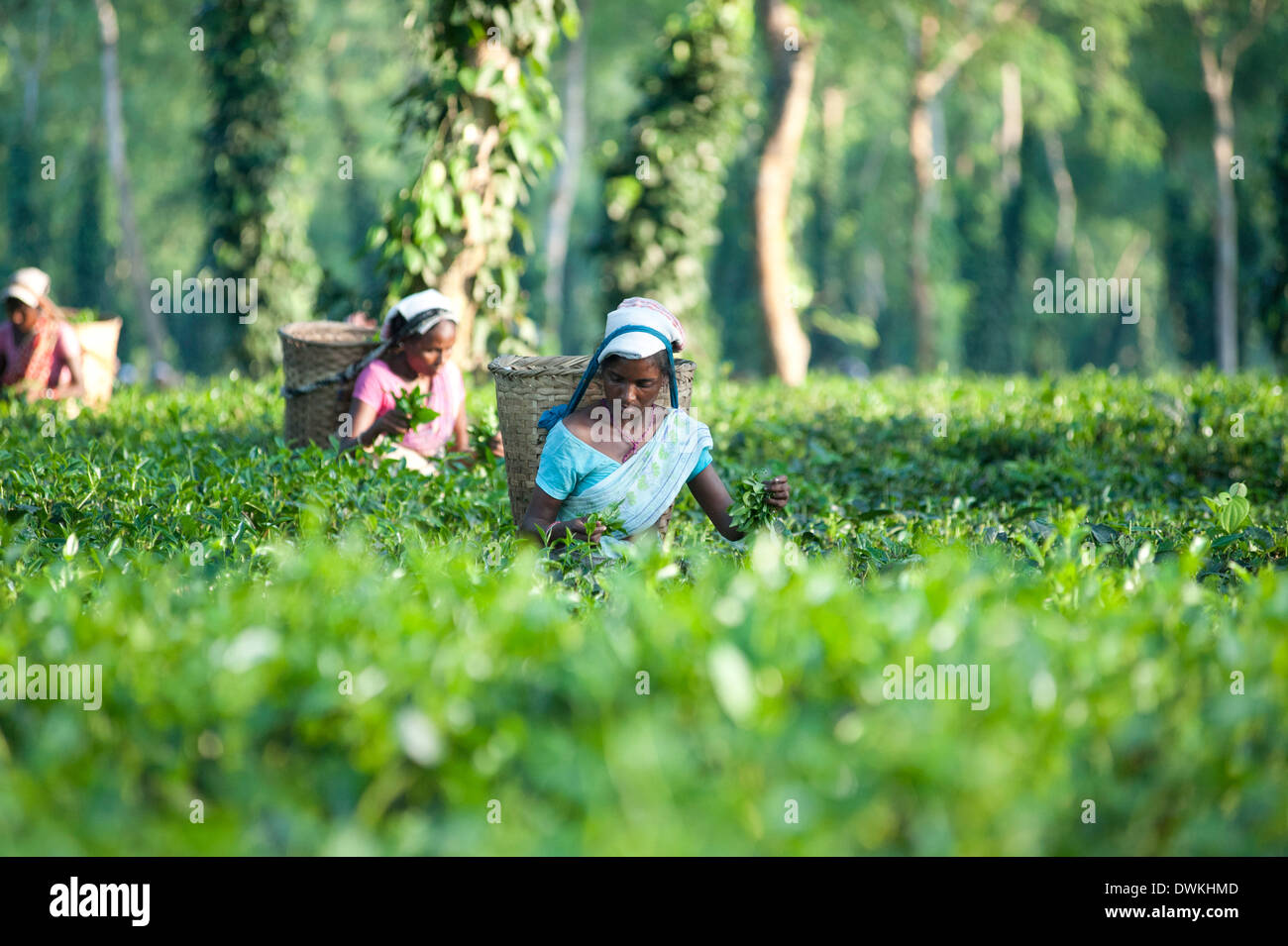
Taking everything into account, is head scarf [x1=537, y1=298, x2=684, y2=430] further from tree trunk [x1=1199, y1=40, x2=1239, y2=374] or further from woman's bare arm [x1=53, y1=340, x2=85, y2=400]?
tree trunk [x1=1199, y1=40, x2=1239, y2=374]

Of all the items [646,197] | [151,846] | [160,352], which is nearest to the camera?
[151,846]

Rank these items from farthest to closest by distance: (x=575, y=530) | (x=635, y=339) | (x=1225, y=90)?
(x=1225, y=90) < (x=575, y=530) < (x=635, y=339)

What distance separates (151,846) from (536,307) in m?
23.0

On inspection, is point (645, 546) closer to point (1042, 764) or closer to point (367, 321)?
point (1042, 764)

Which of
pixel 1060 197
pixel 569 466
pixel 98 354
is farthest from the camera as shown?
pixel 1060 197

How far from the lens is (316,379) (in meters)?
6.81

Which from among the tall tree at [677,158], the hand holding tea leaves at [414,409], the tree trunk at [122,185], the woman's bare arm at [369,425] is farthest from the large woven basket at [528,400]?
the tree trunk at [122,185]

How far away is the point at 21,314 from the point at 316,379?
11.2 feet

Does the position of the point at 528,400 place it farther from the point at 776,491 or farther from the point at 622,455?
the point at 776,491
